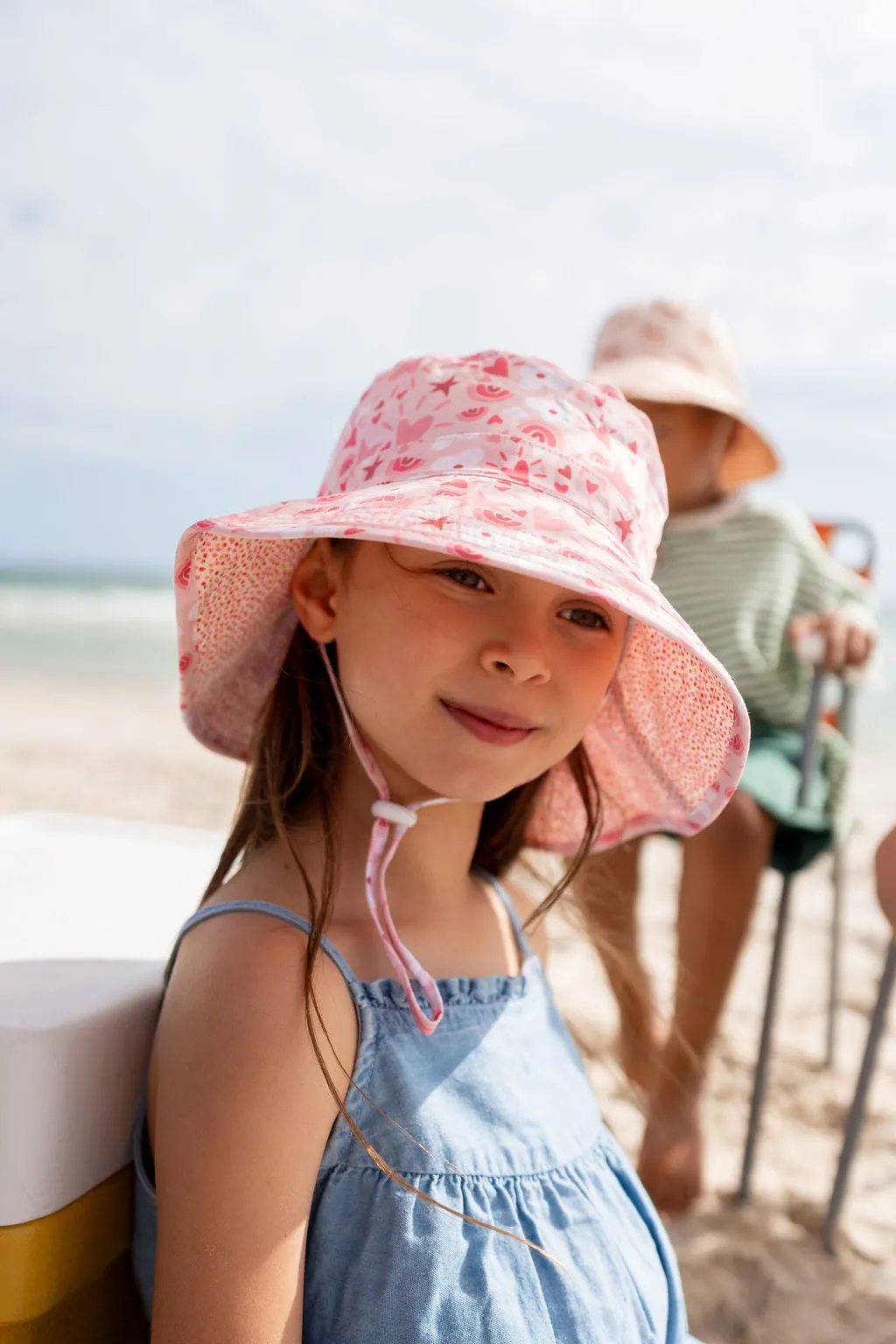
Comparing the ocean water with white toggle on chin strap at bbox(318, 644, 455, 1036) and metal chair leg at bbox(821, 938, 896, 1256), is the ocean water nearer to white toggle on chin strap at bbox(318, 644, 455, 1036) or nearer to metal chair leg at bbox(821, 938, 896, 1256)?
metal chair leg at bbox(821, 938, 896, 1256)

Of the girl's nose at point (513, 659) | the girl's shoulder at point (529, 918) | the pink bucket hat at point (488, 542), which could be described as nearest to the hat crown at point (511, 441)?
the pink bucket hat at point (488, 542)

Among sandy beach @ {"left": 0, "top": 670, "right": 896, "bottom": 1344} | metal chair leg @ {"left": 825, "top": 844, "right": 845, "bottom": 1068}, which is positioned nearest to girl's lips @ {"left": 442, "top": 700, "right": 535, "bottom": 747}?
sandy beach @ {"left": 0, "top": 670, "right": 896, "bottom": 1344}

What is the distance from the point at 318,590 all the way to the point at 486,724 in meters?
0.24

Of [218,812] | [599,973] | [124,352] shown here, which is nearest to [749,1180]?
[599,973]

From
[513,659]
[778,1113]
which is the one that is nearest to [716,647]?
[778,1113]

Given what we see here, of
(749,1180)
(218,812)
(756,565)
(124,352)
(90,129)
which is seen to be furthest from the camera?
(124,352)

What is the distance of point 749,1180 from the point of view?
6.75ft

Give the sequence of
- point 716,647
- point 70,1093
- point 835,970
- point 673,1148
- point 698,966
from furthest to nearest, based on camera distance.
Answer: point 835,970, point 716,647, point 698,966, point 673,1148, point 70,1093

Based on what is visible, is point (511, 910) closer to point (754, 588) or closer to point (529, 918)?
point (529, 918)

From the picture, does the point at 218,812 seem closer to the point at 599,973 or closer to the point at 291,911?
the point at 599,973

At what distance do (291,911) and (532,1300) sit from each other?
37cm

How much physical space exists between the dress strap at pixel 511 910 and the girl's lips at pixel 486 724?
1.13 ft

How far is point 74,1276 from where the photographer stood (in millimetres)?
949

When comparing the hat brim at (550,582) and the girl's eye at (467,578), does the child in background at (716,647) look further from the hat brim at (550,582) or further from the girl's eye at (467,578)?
the girl's eye at (467,578)
